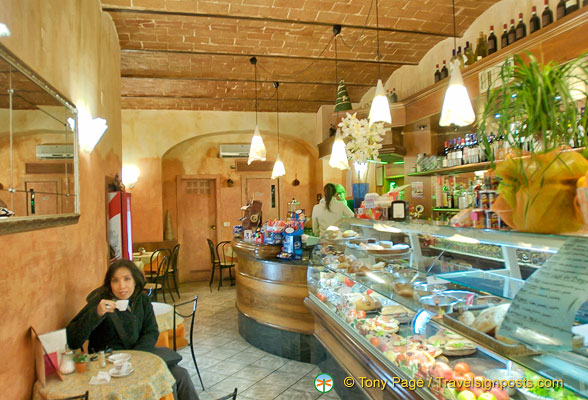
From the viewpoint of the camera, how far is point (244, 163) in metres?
9.44

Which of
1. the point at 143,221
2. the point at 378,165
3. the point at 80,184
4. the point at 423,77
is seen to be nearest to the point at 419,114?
the point at 423,77

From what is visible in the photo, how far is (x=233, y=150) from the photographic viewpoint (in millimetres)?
9305

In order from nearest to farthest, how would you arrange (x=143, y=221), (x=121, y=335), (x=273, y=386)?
(x=121, y=335)
(x=273, y=386)
(x=143, y=221)

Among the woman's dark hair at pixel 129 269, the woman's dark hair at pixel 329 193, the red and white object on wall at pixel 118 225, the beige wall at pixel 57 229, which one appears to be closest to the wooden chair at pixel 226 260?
the red and white object on wall at pixel 118 225

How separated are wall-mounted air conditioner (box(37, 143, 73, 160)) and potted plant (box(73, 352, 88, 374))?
1143mm

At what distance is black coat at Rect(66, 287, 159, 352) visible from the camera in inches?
95.5

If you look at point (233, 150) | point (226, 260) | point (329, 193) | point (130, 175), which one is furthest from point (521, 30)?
point (130, 175)

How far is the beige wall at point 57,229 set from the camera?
6.10 feet

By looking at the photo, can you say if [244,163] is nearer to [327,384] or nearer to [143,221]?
[143,221]

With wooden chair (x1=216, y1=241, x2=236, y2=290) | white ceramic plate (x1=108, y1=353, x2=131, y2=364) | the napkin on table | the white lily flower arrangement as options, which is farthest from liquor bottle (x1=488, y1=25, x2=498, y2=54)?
wooden chair (x1=216, y1=241, x2=236, y2=290)

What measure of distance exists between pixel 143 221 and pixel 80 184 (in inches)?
216

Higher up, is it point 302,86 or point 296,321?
point 302,86

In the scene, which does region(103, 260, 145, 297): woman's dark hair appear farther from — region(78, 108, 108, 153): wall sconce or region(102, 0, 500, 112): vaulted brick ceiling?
region(102, 0, 500, 112): vaulted brick ceiling

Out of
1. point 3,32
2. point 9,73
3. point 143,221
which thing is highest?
point 3,32
